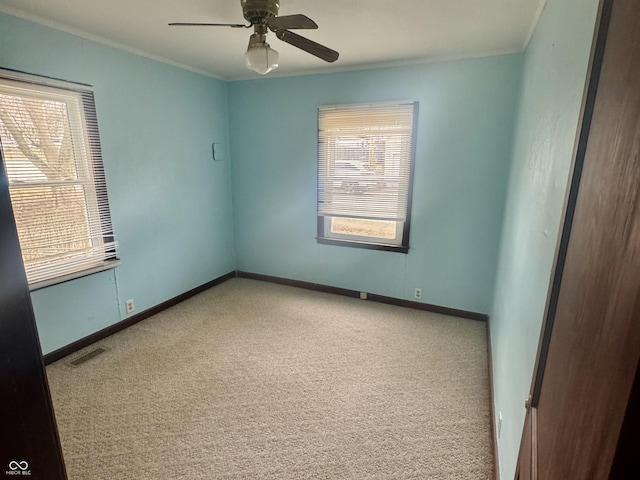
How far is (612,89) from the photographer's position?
58 centimetres

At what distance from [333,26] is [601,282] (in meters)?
2.32

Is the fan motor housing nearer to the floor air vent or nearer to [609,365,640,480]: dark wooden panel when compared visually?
[609,365,640,480]: dark wooden panel

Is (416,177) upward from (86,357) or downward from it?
upward

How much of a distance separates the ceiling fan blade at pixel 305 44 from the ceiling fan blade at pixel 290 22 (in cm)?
5

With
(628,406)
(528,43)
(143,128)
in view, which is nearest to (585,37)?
(628,406)

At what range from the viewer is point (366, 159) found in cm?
336

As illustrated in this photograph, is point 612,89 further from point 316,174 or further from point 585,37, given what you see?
point 316,174

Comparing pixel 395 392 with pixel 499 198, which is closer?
pixel 395 392

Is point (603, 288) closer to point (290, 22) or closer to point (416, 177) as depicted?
point (290, 22)

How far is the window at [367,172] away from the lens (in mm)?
3193

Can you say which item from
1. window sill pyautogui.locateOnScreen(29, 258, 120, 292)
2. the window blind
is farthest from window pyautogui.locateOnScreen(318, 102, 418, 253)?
window sill pyautogui.locateOnScreen(29, 258, 120, 292)

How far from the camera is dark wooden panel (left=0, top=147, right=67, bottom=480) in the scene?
0.70m

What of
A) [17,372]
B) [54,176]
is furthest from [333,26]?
[17,372]

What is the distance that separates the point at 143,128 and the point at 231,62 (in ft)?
3.35
